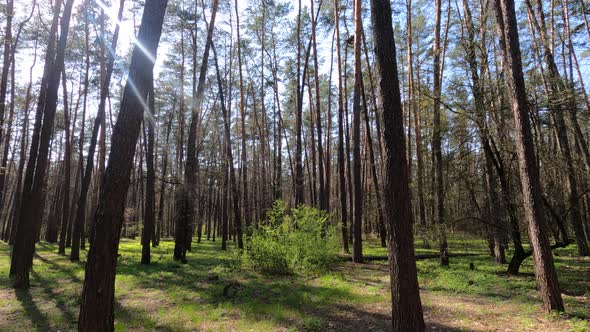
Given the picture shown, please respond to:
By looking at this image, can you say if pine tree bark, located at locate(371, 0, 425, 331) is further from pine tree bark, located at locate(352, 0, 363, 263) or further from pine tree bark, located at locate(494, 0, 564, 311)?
pine tree bark, located at locate(352, 0, 363, 263)

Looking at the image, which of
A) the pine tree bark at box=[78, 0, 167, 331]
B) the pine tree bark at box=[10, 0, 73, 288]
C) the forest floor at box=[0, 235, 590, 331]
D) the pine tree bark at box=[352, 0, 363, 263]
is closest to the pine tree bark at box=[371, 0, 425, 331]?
the forest floor at box=[0, 235, 590, 331]

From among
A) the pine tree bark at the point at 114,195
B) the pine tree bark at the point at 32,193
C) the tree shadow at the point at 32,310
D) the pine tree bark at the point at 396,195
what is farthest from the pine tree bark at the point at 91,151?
the pine tree bark at the point at 396,195

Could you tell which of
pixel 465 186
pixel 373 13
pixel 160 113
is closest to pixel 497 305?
pixel 465 186

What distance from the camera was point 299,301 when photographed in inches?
266

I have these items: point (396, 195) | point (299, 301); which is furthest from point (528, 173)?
point (299, 301)

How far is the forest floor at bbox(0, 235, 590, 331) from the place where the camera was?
5.28m

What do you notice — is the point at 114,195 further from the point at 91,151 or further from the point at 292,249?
the point at 91,151

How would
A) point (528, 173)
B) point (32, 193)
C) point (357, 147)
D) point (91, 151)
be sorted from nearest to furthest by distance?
point (528, 173) → point (32, 193) → point (357, 147) → point (91, 151)

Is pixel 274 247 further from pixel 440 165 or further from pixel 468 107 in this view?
pixel 468 107

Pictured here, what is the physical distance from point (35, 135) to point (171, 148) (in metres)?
18.3

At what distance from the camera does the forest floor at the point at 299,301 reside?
528 centimetres

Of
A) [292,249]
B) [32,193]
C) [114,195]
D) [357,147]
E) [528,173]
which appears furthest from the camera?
[357,147]

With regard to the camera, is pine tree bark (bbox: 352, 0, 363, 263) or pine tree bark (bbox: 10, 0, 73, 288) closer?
pine tree bark (bbox: 10, 0, 73, 288)

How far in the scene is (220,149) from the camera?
26.1m
